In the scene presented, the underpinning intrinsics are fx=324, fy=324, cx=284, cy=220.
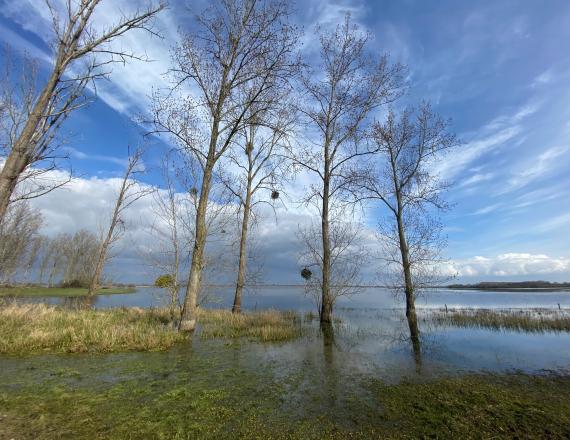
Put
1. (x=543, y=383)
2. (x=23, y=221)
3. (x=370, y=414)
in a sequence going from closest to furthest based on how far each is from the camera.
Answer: (x=370, y=414) → (x=543, y=383) → (x=23, y=221)

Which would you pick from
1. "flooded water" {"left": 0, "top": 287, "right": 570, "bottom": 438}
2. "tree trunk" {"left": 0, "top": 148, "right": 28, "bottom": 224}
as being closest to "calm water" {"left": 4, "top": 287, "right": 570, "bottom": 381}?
"flooded water" {"left": 0, "top": 287, "right": 570, "bottom": 438}

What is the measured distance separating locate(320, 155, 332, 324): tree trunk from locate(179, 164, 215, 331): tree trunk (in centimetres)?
741

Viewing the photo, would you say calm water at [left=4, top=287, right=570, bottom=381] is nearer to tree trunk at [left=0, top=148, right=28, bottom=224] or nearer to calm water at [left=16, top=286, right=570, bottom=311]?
calm water at [left=16, top=286, right=570, bottom=311]

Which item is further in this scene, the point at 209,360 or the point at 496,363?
the point at 496,363

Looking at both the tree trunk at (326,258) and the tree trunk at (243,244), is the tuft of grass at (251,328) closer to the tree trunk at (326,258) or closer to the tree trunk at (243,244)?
the tree trunk at (326,258)

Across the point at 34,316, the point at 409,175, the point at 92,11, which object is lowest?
the point at 34,316

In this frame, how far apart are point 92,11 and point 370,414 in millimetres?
10298

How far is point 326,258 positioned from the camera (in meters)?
18.1

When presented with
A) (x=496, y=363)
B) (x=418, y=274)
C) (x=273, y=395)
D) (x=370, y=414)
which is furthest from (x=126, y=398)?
(x=418, y=274)

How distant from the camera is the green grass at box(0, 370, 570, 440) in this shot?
4.50 m

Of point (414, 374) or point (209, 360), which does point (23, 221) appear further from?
point (414, 374)

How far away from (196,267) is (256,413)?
8184 millimetres

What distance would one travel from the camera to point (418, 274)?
1869 centimetres

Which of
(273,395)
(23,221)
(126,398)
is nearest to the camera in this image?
(126,398)
